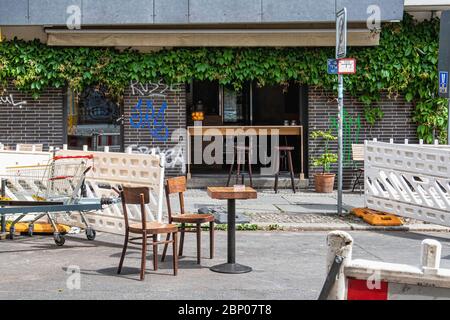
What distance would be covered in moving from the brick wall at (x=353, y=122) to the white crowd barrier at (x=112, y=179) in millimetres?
7166

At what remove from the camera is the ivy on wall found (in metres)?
17.0

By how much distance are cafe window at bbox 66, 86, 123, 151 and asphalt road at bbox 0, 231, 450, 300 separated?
6.29 m

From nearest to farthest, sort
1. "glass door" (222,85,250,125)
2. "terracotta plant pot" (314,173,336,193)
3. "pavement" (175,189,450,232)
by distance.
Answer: "pavement" (175,189,450,232), "terracotta plant pot" (314,173,336,193), "glass door" (222,85,250,125)

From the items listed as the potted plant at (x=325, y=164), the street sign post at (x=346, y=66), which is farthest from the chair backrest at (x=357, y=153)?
the street sign post at (x=346, y=66)

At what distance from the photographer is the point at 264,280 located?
28.0 ft

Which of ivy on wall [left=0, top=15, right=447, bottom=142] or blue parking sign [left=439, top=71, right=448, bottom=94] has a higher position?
ivy on wall [left=0, top=15, right=447, bottom=142]

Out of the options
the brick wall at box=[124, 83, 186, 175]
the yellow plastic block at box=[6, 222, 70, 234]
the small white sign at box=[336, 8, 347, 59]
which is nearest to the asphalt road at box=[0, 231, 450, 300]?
the yellow plastic block at box=[6, 222, 70, 234]

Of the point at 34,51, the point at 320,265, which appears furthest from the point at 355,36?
the point at 320,265

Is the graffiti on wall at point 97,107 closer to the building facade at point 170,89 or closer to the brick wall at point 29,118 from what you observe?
the building facade at point 170,89

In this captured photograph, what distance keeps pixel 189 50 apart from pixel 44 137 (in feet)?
13.3

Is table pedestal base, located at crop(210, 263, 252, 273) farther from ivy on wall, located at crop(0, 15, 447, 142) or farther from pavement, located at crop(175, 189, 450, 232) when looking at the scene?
ivy on wall, located at crop(0, 15, 447, 142)
